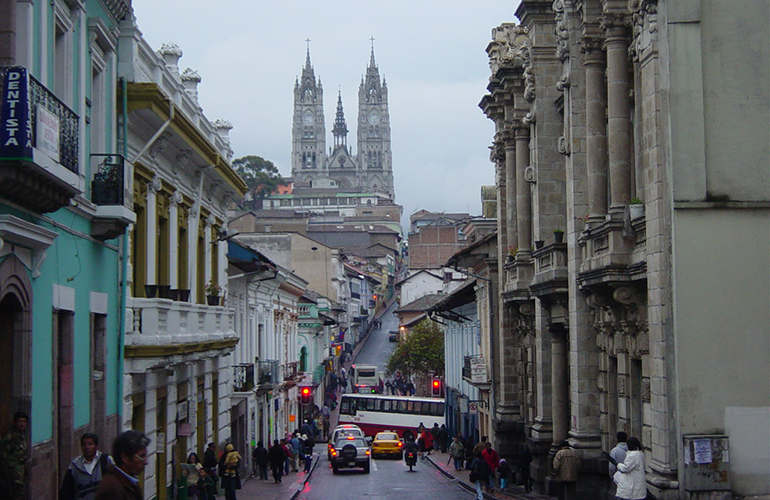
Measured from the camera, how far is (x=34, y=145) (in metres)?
11.5

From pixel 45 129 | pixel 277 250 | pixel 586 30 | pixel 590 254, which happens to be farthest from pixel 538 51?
pixel 277 250

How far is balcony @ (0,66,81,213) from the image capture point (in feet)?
Answer: 36.1

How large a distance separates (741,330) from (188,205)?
43.5 feet

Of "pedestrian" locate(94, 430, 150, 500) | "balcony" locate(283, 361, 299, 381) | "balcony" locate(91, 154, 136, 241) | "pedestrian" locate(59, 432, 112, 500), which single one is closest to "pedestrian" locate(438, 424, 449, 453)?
"balcony" locate(283, 361, 299, 381)


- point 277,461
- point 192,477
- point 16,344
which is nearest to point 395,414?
point 277,461

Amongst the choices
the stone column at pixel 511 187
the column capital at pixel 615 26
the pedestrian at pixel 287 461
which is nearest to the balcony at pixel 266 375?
the pedestrian at pixel 287 461

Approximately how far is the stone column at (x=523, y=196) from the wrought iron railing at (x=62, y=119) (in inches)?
694

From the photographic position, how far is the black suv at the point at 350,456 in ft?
134

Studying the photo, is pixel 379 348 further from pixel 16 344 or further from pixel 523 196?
pixel 16 344

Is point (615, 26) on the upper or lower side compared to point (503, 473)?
upper

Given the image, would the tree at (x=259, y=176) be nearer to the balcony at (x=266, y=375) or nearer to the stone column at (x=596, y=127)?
the balcony at (x=266, y=375)

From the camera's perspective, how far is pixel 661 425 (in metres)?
16.4

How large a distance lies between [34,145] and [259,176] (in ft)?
530

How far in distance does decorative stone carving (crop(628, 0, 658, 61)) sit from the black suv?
2515 centimetres
